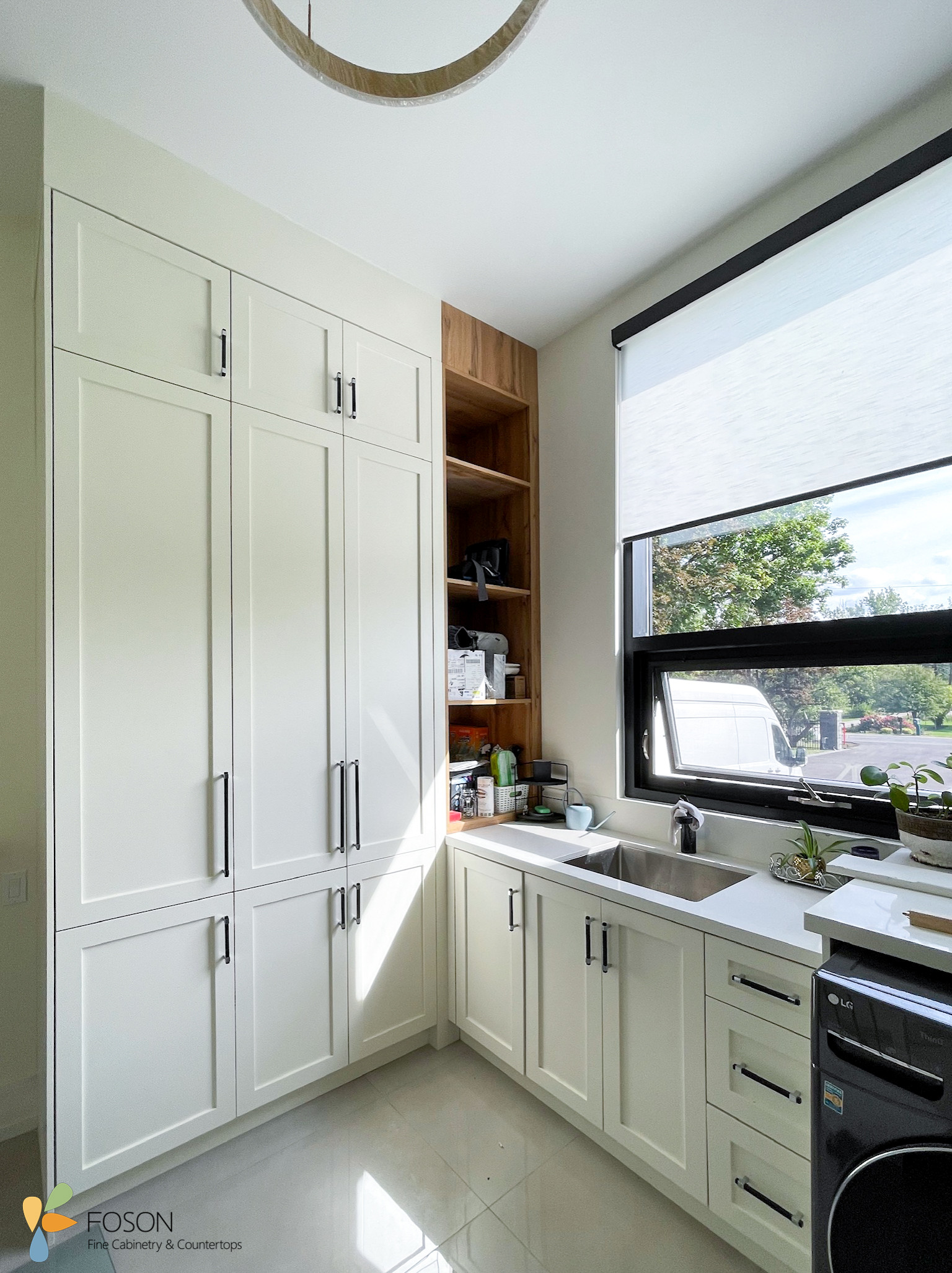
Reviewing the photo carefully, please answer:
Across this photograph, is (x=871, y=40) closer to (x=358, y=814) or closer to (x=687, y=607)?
(x=687, y=607)

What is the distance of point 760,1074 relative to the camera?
56.7 inches

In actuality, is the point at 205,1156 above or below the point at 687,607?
below

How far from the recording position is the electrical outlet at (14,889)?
2.00m

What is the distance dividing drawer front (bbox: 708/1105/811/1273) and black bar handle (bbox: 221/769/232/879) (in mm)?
1443

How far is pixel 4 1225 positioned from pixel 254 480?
2.13 m

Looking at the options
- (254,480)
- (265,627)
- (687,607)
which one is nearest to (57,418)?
(254,480)

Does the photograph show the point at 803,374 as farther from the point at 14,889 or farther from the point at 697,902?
the point at 14,889

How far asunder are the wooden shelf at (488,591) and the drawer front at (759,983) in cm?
157

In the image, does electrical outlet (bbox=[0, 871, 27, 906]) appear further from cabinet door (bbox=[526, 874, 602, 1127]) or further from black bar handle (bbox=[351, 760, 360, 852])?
cabinet door (bbox=[526, 874, 602, 1127])

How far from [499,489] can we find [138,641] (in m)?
1.74

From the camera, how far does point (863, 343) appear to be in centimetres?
184

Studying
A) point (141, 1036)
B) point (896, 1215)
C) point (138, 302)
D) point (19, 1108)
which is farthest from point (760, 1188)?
point (138, 302)

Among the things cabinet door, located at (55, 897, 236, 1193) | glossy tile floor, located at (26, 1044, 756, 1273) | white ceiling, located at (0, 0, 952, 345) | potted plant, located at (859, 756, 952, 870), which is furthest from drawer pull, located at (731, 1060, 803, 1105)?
white ceiling, located at (0, 0, 952, 345)

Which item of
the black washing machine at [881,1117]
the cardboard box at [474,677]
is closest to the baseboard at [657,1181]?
the black washing machine at [881,1117]
